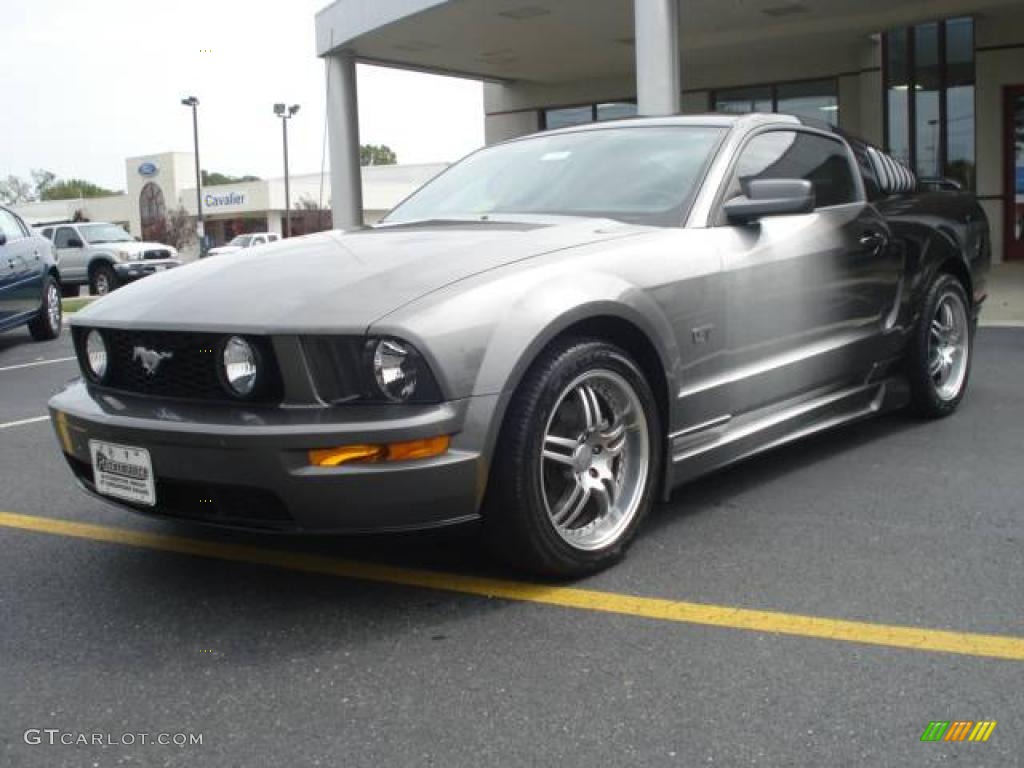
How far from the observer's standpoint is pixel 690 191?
419cm

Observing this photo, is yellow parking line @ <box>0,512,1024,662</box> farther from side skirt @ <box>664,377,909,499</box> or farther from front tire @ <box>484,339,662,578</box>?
side skirt @ <box>664,377,909,499</box>

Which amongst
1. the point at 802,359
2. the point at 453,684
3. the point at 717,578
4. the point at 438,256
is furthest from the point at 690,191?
the point at 453,684

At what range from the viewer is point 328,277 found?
11.1ft

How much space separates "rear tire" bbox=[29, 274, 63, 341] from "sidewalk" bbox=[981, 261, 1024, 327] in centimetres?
968

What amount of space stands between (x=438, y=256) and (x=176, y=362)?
86 centimetres

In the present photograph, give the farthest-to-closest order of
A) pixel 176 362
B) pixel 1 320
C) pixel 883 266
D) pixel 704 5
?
pixel 704 5
pixel 1 320
pixel 883 266
pixel 176 362

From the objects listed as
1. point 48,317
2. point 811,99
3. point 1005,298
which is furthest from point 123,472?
point 811,99

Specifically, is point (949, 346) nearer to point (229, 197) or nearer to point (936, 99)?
point (936, 99)

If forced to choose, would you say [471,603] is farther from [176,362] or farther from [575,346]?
[176,362]

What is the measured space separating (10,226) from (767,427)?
9.93 metres

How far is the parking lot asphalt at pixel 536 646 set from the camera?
2.49 meters

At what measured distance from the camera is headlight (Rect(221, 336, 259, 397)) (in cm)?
317

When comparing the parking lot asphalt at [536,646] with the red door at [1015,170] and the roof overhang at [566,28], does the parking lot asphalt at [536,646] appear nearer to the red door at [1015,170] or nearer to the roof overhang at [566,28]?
the roof overhang at [566,28]

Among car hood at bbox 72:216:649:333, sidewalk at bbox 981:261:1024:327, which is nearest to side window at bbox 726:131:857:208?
car hood at bbox 72:216:649:333
